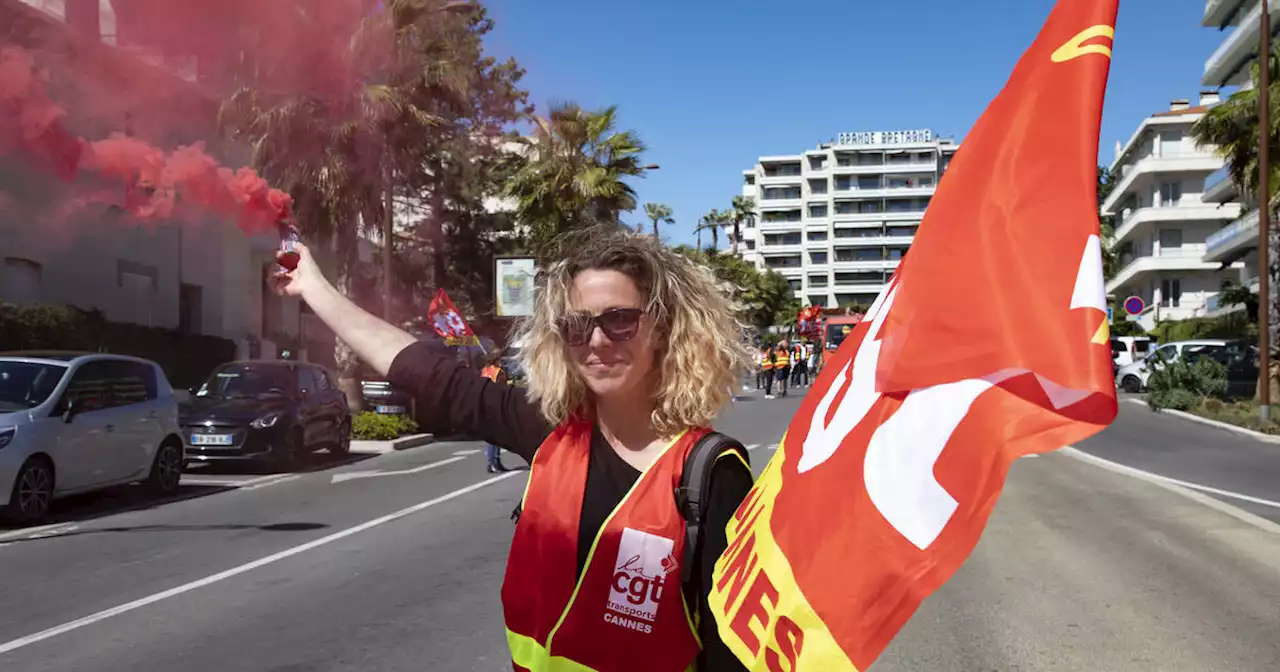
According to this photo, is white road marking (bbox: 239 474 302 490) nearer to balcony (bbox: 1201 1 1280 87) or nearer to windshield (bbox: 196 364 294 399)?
windshield (bbox: 196 364 294 399)

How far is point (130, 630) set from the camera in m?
6.44

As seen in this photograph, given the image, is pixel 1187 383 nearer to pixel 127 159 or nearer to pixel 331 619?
pixel 127 159

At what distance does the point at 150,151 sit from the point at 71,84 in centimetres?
431

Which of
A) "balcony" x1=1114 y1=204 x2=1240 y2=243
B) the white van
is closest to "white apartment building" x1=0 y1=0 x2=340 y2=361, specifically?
the white van

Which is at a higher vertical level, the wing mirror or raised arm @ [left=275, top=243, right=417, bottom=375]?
raised arm @ [left=275, top=243, right=417, bottom=375]

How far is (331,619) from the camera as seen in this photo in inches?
261

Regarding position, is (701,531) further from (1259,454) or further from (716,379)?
(1259,454)

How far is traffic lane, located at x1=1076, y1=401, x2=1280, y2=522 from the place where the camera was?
1300 cm

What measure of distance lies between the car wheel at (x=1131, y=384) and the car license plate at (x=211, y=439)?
2944 centimetres

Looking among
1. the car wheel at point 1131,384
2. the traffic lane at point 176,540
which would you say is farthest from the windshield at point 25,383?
the car wheel at point 1131,384

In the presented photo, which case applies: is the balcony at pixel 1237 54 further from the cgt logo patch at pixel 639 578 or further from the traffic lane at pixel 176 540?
the cgt logo patch at pixel 639 578

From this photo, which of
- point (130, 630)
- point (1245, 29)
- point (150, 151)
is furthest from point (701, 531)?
point (1245, 29)

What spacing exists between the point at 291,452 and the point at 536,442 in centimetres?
1505

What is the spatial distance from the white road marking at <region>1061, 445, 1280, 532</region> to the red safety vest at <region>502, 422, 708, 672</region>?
28.5ft
